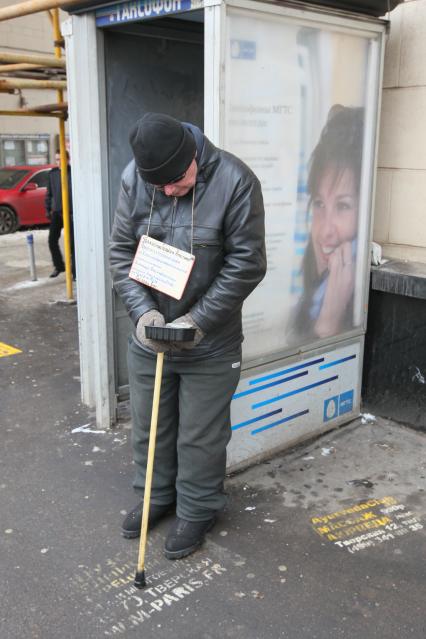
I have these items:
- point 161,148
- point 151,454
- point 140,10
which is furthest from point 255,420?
point 140,10

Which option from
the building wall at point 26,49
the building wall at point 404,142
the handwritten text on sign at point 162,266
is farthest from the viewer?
the building wall at point 26,49

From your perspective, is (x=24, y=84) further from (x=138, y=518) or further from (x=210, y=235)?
(x=138, y=518)

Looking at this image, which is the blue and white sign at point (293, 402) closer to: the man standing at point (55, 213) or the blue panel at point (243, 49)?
the blue panel at point (243, 49)

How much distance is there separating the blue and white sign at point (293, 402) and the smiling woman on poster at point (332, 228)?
0.20 meters

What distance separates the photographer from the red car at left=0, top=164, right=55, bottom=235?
45.2 ft

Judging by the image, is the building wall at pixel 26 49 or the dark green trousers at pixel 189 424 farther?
the building wall at pixel 26 49

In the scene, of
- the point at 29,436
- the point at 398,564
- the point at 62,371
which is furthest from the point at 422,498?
the point at 62,371

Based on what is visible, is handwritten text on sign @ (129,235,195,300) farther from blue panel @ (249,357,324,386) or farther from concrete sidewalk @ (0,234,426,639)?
concrete sidewalk @ (0,234,426,639)

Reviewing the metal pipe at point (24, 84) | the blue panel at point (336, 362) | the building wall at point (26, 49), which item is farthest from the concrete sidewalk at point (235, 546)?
the building wall at point (26, 49)

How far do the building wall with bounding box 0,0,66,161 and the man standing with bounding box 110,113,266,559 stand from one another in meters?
16.7

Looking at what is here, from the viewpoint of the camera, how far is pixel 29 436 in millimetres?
4438

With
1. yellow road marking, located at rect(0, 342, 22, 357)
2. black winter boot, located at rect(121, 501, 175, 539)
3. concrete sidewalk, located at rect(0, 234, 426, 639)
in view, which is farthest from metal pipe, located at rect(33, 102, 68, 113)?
black winter boot, located at rect(121, 501, 175, 539)

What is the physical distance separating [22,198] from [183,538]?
39.5 feet

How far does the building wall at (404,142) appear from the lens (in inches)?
164
